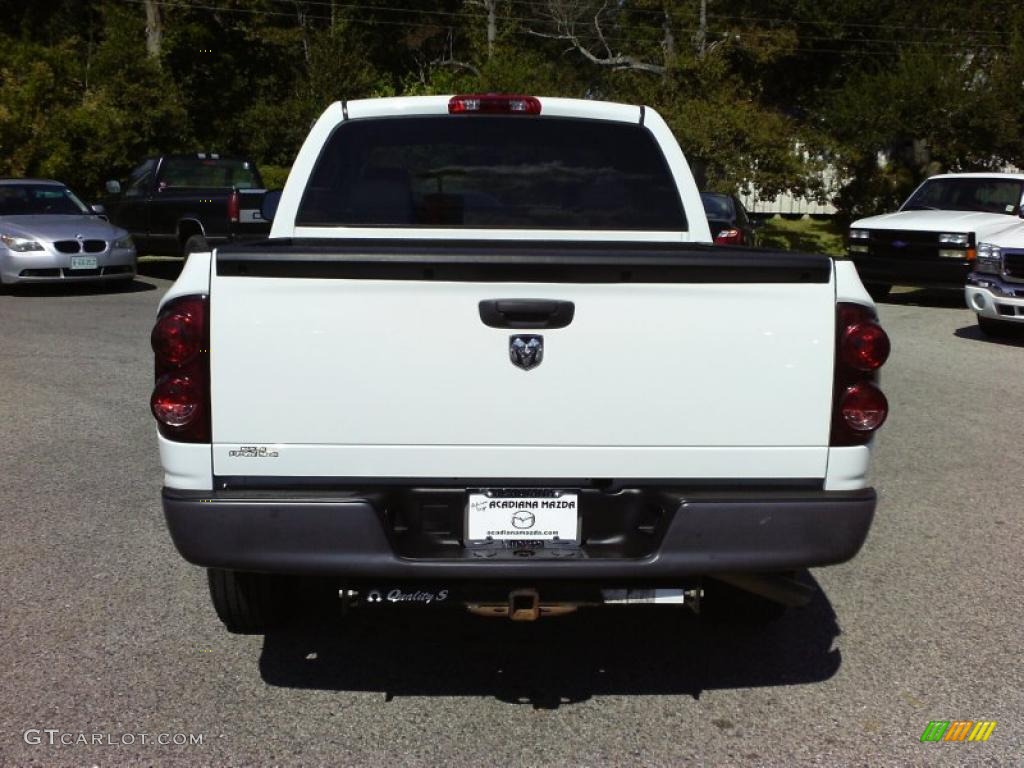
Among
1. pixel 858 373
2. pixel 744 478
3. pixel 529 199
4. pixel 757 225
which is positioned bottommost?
pixel 757 225

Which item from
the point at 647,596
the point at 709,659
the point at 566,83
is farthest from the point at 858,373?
the point at 566,83

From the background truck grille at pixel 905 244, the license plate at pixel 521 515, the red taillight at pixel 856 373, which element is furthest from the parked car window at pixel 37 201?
the red taillight at pixel 856 373

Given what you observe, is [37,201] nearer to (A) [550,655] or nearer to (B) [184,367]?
(A) [550,655]

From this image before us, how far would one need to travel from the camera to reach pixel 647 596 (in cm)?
352

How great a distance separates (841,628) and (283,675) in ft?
6.97

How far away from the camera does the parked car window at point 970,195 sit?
15891mm

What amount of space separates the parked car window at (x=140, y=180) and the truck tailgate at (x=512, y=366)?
15.2 metres

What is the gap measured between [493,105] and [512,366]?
6.38ft

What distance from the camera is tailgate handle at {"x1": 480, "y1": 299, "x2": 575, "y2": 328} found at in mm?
3299

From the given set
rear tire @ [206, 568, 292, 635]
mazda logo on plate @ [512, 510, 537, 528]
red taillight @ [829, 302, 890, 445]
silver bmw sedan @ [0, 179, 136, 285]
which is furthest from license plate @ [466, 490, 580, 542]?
silver bmw sedan @ [0, 179, 136, 285]

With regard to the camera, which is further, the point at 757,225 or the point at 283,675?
the point at 757,225

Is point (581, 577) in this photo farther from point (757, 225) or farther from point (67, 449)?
point (757, 225)

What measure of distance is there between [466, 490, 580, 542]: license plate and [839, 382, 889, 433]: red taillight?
828 mm

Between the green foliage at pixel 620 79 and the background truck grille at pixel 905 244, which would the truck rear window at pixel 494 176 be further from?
the green foliage at pixel 620 79
